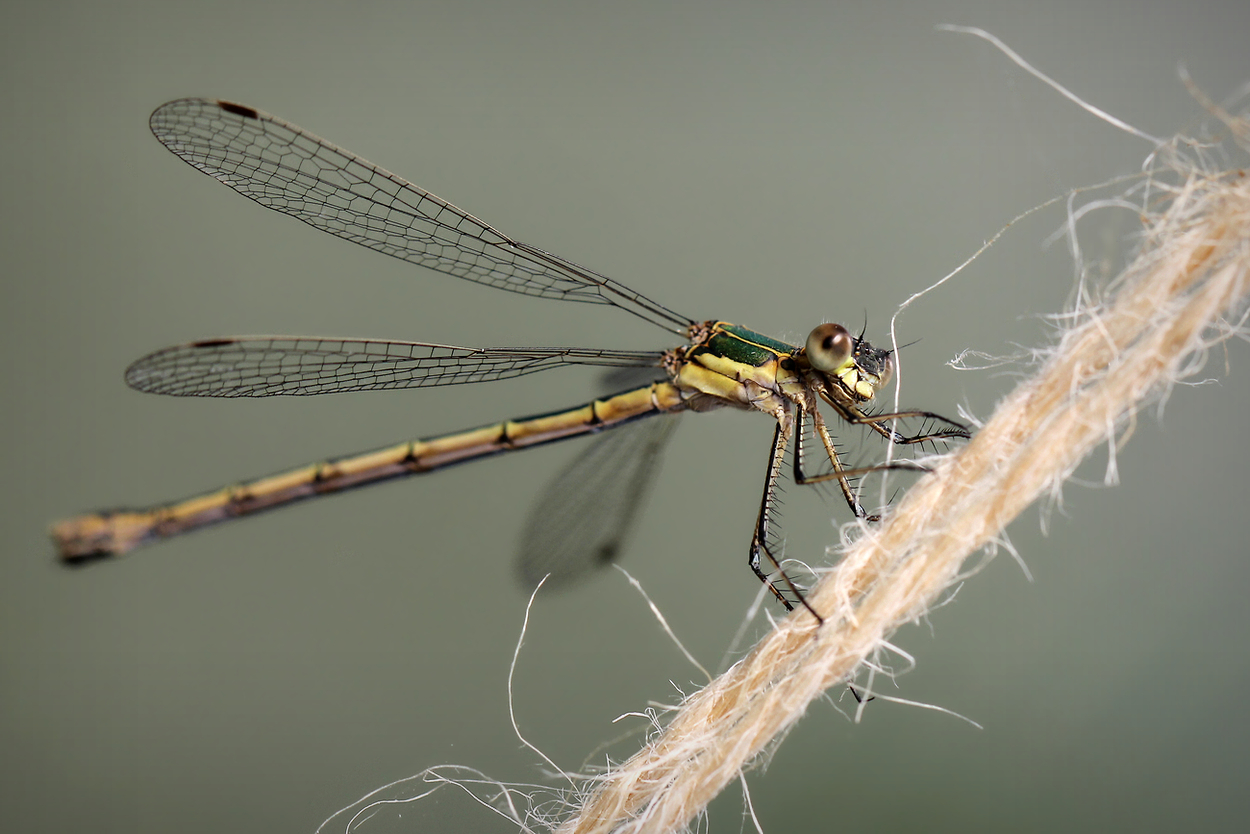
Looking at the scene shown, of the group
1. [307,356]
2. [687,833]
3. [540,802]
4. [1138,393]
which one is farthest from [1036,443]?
[307,356]

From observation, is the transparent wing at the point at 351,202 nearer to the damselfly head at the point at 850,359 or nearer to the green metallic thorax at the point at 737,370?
the green metallic thorax at the point at 737,370

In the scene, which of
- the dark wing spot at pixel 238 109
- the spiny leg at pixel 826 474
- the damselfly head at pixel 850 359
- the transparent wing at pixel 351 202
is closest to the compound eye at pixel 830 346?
the damselfly head at pixel 850 359

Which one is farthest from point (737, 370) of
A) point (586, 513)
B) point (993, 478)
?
point (993, 478)

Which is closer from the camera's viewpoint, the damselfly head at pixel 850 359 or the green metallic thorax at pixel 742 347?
the damselfly head at pixel 850 359

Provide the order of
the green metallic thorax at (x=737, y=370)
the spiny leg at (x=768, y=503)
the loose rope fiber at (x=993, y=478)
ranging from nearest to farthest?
1. the loose rope fiber at (x=993, y=478)
2. the spiny leg at (x=768, y=503)
3. the green metallic thorax at (x=737, y=370)

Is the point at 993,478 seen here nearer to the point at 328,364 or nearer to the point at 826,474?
the point at 826,474

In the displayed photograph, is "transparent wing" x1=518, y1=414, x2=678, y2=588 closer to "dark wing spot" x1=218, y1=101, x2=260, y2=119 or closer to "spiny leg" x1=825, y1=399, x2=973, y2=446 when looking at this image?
"spiny leg" x1=825, y1=399, x2=973, y2=446

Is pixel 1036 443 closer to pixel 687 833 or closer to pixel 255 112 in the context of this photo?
pixel 687 833
